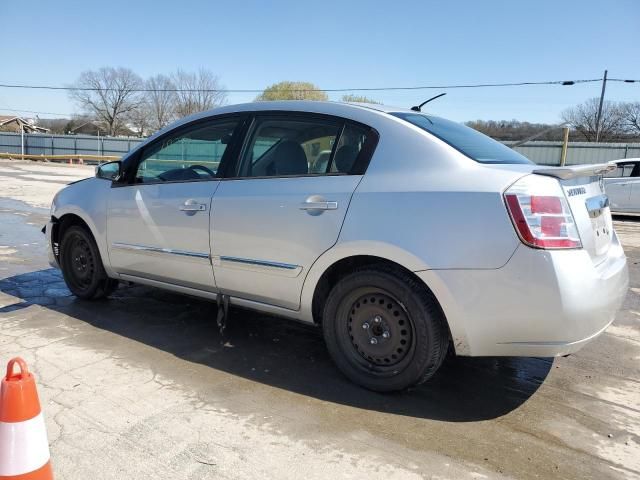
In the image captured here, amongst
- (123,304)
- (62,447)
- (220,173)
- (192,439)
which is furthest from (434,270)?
(123,304)

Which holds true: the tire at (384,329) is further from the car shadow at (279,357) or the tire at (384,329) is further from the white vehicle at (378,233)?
the car shadow at (279,357)

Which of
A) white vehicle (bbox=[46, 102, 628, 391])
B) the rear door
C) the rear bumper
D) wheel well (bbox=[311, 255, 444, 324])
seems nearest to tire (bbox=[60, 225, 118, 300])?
white vehicle (bbox=[46, 102, 628, 391])

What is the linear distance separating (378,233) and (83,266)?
10.5 feet

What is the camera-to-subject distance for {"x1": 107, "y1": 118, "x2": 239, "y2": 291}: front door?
3.82 meters

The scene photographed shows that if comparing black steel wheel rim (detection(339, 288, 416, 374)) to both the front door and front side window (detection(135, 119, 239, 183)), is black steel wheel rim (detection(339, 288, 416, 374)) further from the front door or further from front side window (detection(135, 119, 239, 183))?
front side window (detection(135, 119, 239, 183))

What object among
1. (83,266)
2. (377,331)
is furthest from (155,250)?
(377,331)

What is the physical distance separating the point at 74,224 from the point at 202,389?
252cm

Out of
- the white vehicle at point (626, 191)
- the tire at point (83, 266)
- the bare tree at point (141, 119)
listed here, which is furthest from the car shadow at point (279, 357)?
the bare tree at point (141, 119)

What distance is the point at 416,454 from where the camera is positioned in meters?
2.55

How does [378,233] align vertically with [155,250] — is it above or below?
above

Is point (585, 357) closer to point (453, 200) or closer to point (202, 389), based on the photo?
point (453, 200)

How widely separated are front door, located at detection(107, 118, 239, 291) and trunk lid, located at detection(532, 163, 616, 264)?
90.0 inches

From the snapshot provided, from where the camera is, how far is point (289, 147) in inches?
140

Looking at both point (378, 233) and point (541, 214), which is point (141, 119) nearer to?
point (378, 233)
